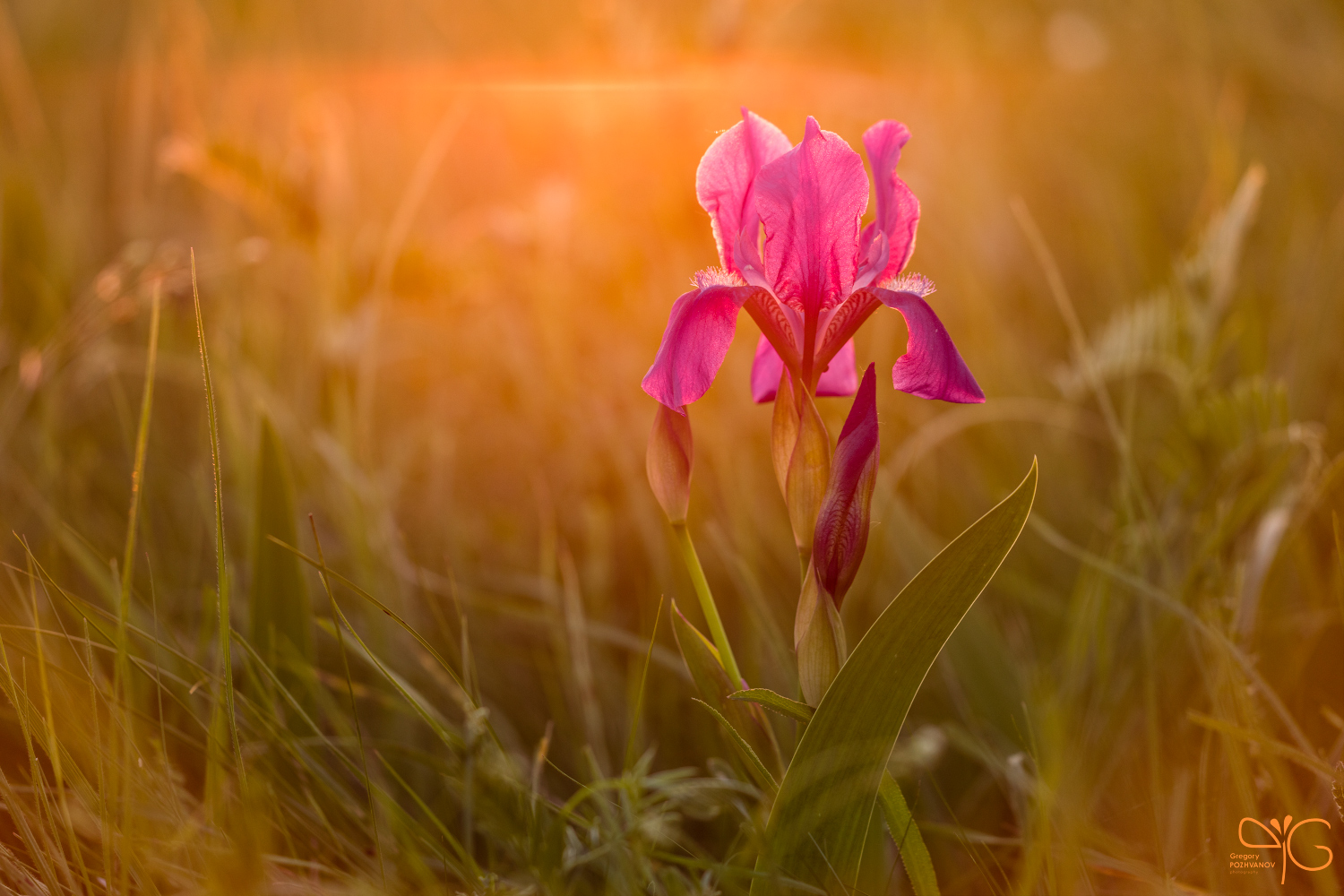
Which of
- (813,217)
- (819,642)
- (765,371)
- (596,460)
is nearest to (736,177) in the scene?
(813,217)

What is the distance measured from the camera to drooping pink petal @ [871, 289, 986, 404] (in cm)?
79

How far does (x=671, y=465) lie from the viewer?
Answer: 904 millimetres

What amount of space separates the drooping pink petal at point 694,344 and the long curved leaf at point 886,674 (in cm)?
27

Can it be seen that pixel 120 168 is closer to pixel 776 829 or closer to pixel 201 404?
pixel 201 404

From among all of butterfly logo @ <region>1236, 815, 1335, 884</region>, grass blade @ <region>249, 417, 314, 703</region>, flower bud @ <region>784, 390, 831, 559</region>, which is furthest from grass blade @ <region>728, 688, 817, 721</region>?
grass blade @ <region>249, 417, 314, 703</region>

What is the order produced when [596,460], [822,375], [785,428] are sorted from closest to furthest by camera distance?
[785,428]
[822,375]
[596,460]

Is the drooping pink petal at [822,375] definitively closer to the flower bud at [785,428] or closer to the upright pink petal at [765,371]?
the upright pink petal at [765,371]

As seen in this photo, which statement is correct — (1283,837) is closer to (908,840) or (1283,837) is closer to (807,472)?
(908,840)

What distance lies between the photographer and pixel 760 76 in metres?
2.70

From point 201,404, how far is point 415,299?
650mm

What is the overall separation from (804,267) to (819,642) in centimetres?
37

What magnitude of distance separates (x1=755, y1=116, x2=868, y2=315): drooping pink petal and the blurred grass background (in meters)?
0.39

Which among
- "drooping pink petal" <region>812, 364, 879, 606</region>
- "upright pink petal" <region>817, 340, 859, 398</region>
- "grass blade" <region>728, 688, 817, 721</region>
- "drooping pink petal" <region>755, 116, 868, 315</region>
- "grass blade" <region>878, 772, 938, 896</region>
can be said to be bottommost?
"grass blade" <region>878, 772, 938, 896</region>

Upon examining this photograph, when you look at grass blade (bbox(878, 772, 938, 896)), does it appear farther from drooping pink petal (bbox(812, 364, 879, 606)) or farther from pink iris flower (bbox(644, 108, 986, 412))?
pink iris flower (bbox(644, 108, 986, 412))
